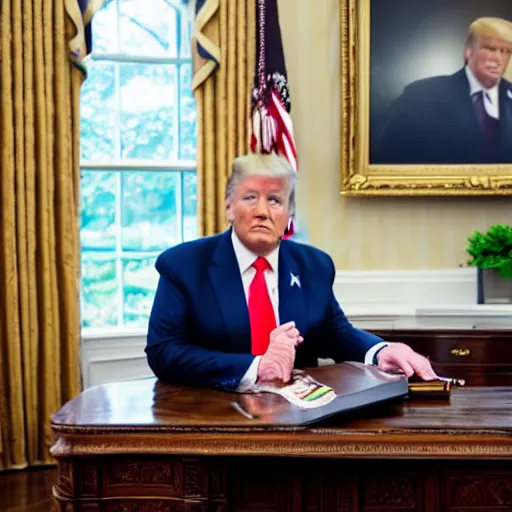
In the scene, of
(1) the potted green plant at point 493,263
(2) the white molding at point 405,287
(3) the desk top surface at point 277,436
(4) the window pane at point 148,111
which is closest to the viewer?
(3) the desk top surface at point 277,436

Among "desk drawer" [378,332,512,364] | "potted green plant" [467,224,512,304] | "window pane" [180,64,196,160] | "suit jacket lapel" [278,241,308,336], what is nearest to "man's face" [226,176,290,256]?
"suit jacket lapel" [278,241,308,336]

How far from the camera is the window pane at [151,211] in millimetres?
4887

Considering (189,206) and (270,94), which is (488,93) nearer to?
(270,94)

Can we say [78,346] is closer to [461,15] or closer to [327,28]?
[327,28]

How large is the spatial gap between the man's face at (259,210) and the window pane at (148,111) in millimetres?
2567

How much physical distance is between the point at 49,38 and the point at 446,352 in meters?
2.78

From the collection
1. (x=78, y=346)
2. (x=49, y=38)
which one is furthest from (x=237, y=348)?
(x=49, y=38)

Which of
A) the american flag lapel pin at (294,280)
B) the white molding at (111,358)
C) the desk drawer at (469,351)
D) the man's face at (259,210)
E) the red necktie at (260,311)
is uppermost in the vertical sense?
the man's face at (259,210)

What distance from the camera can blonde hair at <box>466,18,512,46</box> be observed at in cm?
468

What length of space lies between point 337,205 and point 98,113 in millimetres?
1601

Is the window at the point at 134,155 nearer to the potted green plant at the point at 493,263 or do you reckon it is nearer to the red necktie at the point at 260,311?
the potted green plant at the point at 493,263

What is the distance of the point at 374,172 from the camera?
4.70m

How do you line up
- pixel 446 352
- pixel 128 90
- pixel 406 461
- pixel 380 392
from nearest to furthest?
pixel 406 461
pixel 380 392
pixel 446 352
pixel 128 90

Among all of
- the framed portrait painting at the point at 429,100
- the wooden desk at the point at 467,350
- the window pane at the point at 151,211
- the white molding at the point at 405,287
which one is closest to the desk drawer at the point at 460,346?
the wooden desk at the point at 467,350
